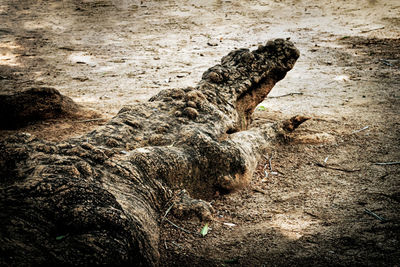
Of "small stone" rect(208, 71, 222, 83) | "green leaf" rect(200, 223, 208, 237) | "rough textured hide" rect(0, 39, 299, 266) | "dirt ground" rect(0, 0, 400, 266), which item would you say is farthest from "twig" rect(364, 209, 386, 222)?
"small stone" rect(208, 71, 222, 83)

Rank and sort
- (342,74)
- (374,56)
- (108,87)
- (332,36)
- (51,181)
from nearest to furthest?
(51,181) → (108,87) → (342,74) → (374,56) → (332,36)

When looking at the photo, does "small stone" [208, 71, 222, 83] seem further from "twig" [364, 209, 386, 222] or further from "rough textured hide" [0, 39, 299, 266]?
"twig" [364, 209, 386, 222]

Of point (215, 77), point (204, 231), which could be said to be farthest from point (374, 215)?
point (215, 77)

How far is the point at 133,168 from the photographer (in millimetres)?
1890

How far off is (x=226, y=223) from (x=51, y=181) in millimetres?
1118

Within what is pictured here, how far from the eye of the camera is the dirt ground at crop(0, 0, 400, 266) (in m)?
1.75

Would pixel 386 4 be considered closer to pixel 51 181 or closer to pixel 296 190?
pixel 296 190

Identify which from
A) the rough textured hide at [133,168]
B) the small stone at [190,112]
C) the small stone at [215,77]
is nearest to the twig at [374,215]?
the rough textured hide at [133,168]

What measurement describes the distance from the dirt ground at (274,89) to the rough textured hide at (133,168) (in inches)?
8.9

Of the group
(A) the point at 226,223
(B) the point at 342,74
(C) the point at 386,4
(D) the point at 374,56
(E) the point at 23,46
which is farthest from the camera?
(C) the point at 386,4

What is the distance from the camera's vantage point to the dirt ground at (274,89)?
5.75 feet

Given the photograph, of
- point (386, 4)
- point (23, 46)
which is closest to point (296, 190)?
point (23, 46)

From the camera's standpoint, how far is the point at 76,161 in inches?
64.3

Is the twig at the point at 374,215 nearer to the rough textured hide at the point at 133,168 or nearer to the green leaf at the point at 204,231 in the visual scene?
the rough textured hide at the point at 133,168
